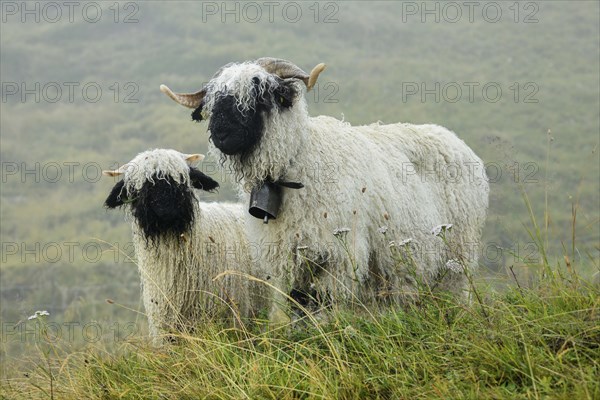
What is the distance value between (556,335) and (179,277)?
15.9 feet

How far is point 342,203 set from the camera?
6.98 metres

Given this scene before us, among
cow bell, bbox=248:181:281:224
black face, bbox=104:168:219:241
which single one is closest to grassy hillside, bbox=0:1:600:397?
black face, bbox=104:168:219:241

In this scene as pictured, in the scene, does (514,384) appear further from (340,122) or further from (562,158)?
(562,158)

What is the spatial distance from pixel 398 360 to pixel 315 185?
8.57 feet

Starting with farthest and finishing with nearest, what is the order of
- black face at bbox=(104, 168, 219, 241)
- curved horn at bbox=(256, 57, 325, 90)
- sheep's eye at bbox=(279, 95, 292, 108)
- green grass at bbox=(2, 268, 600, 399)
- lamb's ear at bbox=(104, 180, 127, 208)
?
lamb's ear at bbox=(104, 180, 127, 208)
black face at bbox=(104, 168, 219, 241)
curved horn at bbox=(256, 57, 325, 90)
sheep's eye at bbox=(279, 95, 292, 108)
green grass at bbox=(2, 268, 600, 399)

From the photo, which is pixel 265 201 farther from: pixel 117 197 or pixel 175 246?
pixel 117 197

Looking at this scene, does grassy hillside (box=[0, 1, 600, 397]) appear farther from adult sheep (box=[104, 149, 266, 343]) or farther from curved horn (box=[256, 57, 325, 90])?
curved horn (box=[256, 57, 325, 90])

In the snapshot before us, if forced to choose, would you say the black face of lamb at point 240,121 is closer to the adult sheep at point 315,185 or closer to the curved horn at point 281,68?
the adult sheep at point 315,185

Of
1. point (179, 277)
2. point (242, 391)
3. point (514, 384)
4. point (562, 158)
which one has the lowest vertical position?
point (562, 158)

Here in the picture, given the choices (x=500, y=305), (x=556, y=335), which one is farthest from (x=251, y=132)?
(x=556, y=335)

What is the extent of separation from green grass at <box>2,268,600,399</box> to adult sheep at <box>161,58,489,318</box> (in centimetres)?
89

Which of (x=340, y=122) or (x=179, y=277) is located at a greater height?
(x=340, y=122)

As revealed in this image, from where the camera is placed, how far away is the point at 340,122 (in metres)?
7.97

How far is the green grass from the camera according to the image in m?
4.23
